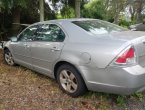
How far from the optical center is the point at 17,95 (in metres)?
4.60

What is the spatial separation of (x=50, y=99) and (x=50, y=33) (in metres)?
1.39

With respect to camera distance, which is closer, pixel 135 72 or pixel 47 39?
pixel 135 72

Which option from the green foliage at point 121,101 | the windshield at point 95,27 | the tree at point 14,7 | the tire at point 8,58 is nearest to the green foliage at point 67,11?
the tree at point 14,7

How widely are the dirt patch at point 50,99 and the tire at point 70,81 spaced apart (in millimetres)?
130

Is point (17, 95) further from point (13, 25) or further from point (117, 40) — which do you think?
point (13, 25)

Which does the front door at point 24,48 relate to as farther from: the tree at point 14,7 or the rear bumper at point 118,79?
the tree at point 14,7

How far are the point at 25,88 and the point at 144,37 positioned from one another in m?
2.58

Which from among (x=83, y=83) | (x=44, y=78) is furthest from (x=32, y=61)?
(x=83, y=83)

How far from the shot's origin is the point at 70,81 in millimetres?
4465

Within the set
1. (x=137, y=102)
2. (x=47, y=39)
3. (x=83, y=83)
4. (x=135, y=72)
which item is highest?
(x=47, y=39)

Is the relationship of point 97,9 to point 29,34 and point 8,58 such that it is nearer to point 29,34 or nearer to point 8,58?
point 8,58

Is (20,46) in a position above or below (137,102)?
above

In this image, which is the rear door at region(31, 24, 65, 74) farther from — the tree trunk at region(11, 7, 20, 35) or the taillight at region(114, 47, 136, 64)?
the tree trunk at region(11, 7, 20, 35)

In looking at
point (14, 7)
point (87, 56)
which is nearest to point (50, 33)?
point (87, 56)
